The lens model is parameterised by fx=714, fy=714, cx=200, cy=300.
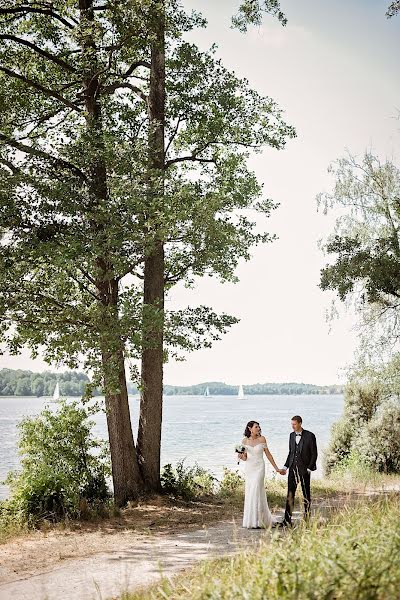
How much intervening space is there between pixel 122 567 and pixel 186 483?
6738 mm

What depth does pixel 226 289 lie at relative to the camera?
95.6m

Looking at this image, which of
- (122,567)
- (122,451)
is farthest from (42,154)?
(122,567)

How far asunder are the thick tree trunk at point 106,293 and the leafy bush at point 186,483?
3.00ft

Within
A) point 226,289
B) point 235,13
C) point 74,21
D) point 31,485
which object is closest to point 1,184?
point 74,21

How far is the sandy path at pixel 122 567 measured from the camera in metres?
8.14

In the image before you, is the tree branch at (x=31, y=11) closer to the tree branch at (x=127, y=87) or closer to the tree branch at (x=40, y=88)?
the tree branch at (x=40, y=88)

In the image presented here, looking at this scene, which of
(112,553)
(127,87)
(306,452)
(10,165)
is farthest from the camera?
(127,87)

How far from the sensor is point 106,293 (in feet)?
49.5

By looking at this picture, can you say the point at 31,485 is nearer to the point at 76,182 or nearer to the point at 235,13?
the point at 76,182

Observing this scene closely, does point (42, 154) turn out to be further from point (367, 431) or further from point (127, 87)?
point (367, 431)

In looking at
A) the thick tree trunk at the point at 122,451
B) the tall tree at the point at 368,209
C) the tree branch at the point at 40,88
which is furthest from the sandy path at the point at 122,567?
the tall tree at the point at 368,209

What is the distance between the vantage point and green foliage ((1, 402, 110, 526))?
45.3 feet

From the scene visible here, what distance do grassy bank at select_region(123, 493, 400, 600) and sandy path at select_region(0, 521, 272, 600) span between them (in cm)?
85

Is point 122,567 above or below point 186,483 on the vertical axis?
below
